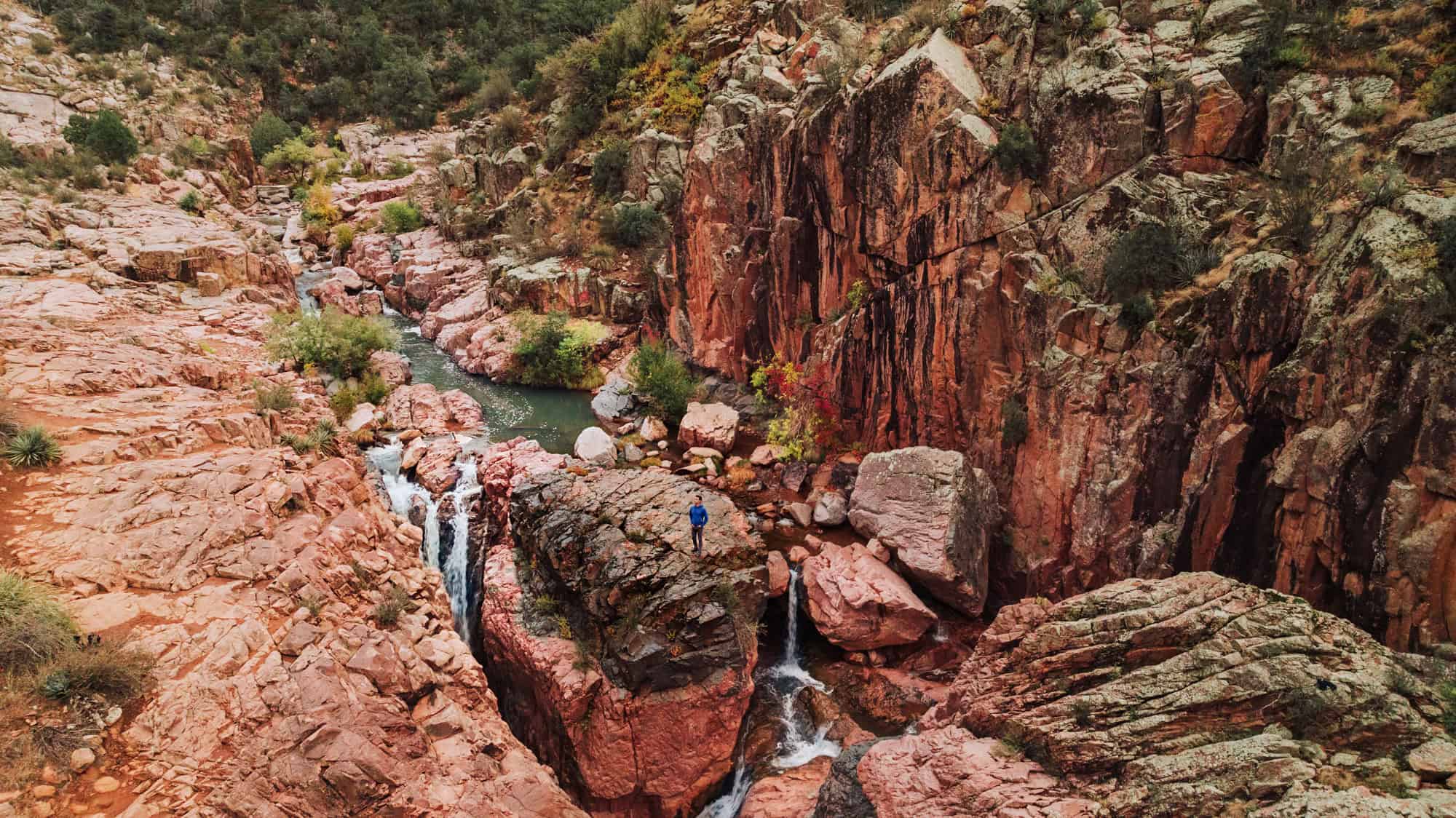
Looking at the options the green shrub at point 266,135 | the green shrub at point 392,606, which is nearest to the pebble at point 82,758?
the green shrub at point 392,606

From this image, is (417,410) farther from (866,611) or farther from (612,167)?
(866,611)

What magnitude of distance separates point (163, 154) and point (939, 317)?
38693 millimetres

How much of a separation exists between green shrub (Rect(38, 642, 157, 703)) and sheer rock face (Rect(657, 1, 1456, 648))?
15940 mm

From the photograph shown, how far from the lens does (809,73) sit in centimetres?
2183

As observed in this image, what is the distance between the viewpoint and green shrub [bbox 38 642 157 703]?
286 inches

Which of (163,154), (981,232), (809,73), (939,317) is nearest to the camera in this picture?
(981,232)

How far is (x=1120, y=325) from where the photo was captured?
1359 centimetres

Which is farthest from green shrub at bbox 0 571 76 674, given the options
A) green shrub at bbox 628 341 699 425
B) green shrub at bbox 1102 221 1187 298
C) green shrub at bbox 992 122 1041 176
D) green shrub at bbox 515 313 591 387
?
green shrub at bbox 515 313 591 387

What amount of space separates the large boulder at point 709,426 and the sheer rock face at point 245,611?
10410 millimetres

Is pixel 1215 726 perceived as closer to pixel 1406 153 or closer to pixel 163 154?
pixel 1406 153

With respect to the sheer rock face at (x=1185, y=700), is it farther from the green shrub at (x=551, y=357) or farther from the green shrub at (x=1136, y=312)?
the green shrub at (x=551, y=357)

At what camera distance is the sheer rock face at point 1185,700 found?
7164mm

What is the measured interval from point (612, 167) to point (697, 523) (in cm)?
2270

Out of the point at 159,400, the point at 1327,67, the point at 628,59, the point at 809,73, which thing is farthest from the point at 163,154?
the point at 1327,67
